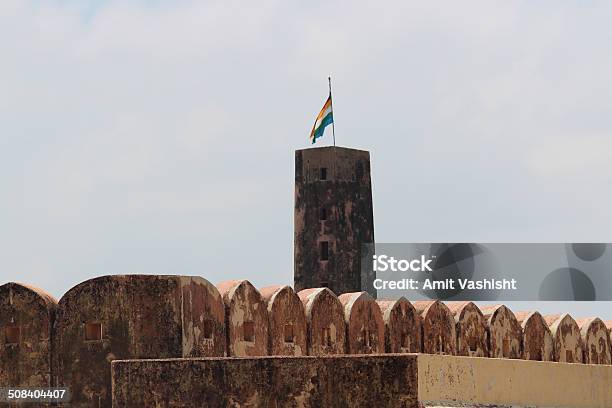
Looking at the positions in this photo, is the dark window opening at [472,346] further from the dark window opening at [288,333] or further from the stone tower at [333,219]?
the stone tower at [333,219]

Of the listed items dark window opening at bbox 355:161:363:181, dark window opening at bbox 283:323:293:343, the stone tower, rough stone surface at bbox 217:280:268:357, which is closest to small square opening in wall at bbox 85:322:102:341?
rough stone surface at bbox 217:280:268:357

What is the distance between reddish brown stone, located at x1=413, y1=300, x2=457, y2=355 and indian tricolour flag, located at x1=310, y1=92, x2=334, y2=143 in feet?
36.0

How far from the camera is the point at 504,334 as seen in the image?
93.7 ft

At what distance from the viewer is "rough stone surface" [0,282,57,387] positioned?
20.8 metres

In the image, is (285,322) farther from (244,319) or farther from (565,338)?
(565,338)

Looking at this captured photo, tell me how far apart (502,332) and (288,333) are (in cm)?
676

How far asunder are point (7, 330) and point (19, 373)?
596mm

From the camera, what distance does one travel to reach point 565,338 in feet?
99.8

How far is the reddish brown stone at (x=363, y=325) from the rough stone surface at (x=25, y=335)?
533 centimetres

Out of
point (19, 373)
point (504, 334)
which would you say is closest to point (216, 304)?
point (19, 373)

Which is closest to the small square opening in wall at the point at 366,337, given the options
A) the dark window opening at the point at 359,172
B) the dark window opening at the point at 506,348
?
the dark window opening at the point at 506,348

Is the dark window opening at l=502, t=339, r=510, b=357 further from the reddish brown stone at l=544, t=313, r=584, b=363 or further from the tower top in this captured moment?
the tower top

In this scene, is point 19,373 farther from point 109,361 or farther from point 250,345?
point 250,345

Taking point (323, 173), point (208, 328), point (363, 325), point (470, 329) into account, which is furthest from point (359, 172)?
point (208, 328)
